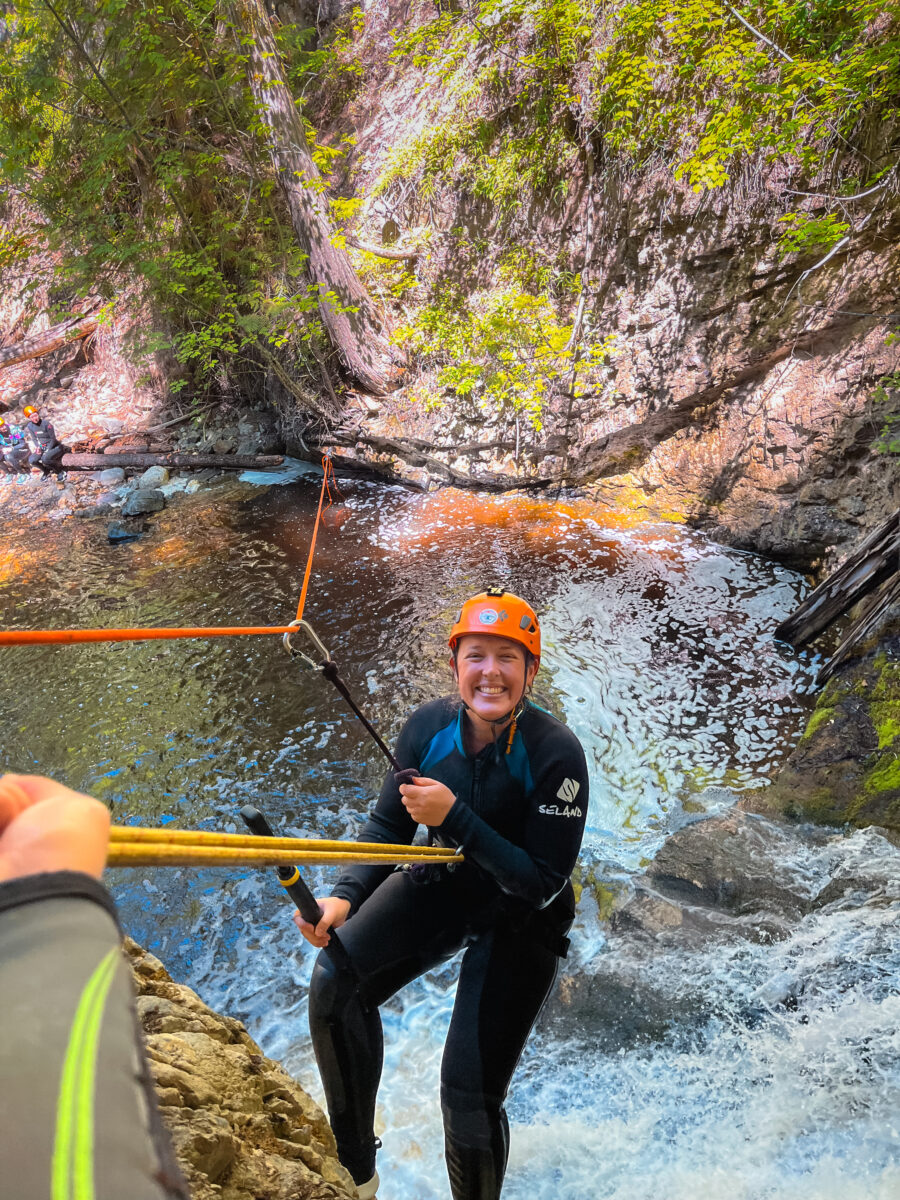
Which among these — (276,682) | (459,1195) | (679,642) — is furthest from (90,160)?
(459,1195)

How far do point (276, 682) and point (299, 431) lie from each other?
620 cm

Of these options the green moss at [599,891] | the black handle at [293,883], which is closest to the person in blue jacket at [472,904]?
the black handle at [293,883]

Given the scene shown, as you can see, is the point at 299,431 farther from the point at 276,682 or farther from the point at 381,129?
the point at 276,682

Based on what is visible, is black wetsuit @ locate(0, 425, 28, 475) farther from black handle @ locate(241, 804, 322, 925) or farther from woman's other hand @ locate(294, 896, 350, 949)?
black handle @ locate(241, 804, 322, 925)

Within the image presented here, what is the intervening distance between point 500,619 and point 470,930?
1.03 metres

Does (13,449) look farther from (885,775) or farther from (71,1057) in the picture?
(71,1057)

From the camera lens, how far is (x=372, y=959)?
2117 mm

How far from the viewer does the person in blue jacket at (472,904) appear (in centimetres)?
197

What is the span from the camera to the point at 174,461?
37.2ft

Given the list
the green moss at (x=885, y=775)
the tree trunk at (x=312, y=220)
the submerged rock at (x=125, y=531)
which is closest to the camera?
the green moss at (x=885, y=775)

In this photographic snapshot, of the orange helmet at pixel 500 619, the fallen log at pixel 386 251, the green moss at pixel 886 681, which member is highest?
the fallen log at pixel 386 251

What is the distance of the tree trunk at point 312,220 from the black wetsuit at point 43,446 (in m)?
6.06

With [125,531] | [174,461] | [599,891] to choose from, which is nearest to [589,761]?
[599,891]

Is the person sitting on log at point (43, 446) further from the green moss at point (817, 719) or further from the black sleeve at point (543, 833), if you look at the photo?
the black sleeve at point (543, 833)
